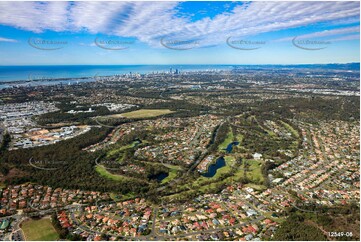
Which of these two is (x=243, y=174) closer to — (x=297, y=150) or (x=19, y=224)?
(x=297, y=150)

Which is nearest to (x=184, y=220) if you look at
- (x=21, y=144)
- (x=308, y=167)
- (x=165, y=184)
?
(x=165, y=184)

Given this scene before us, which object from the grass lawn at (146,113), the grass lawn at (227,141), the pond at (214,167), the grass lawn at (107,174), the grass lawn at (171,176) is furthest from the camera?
the grass lawn at (146,113)

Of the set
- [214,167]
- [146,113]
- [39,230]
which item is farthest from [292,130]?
[39,230]

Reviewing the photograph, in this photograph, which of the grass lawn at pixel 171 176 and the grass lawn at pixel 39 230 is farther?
the grass lawn at pixel 171 176

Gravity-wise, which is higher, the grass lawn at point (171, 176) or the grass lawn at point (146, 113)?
the grass lawn at point (146, 113)

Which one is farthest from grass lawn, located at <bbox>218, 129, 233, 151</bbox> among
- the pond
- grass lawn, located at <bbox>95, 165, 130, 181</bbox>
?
grass lawn, located at <bbox>95, 165, 130, 181</bbox>

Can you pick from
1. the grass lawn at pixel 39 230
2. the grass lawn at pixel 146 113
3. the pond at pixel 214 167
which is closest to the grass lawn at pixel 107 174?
the grass lawn at pixel 39 230

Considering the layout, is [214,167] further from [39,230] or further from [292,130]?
[292,130]

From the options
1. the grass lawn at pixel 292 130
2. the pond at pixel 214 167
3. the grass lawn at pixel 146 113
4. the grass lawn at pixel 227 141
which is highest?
the grass lawn at pixel 146 113

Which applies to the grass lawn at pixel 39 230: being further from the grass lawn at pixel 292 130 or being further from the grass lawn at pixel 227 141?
the grass lawn at pixel 292 130
